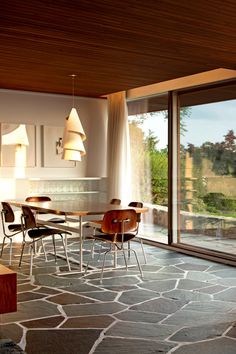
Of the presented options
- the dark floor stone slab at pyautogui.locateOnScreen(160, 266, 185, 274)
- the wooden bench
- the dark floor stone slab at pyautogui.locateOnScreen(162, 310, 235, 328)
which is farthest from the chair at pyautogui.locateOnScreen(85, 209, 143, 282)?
the wooden bench

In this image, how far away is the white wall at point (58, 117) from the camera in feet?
28.7

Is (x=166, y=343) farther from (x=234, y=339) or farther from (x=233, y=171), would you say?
(x=233, y=171)

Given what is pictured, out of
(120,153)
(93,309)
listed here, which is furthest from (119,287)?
(120,153)

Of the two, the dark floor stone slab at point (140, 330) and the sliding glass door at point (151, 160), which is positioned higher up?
the sliding glass door at point (151, 160)

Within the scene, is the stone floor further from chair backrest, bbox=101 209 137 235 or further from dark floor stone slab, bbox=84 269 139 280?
chair backrest, bbox=101 209 137 235

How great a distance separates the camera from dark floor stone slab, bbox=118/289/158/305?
16.4ft

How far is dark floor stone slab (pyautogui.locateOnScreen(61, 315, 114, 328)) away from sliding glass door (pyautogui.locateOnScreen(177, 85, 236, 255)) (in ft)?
10.4

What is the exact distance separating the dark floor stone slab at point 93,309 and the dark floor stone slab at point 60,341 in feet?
1.57

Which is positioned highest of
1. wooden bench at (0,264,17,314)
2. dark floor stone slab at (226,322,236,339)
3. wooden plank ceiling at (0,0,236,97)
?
wooden plank ceiling at (0,0,236,97)

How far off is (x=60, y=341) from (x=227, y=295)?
214cm

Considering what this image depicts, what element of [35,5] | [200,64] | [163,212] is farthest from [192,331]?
[163,212]

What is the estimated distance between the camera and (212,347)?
12.2 ft

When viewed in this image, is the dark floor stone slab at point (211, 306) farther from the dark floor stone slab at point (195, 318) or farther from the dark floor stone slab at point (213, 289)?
the dark floor stone slab at point (213, 289)

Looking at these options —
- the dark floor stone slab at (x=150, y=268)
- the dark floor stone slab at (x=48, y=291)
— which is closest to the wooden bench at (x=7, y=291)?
the dark floor stone slab at (x=48, y=291)
